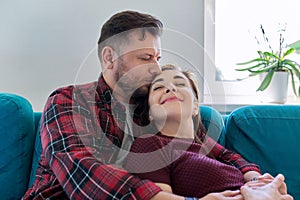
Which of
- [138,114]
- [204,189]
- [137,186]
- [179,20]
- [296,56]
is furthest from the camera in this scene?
[296,56]

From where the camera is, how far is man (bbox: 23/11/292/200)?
88 centimetres

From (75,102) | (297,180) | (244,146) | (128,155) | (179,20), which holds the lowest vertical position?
(297,180)

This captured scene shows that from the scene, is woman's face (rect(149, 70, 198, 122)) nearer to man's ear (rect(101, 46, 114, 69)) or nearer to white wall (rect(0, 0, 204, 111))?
man's ear (rect(101, 46, 114, 69))

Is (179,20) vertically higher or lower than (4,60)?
higher

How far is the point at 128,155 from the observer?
38.8 inches

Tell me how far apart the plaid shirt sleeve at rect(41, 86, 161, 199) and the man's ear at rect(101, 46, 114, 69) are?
0.19 m

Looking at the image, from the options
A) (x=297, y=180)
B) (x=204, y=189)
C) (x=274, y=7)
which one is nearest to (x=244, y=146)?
(x=297, y=180)

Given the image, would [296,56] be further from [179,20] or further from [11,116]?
[11,116]

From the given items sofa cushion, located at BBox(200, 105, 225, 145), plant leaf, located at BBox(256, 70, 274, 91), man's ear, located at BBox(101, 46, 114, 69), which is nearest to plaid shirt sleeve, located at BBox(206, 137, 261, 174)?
sofa cushion, located at BBox(200, 105, 225, 145)

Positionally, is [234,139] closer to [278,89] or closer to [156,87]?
[156,87]

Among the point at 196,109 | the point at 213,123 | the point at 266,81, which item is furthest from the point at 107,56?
the point at 266,81

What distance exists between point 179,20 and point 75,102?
0.90m

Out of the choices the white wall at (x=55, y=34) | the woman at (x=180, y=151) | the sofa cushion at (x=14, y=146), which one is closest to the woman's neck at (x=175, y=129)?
the woman at (x=180, y=151)

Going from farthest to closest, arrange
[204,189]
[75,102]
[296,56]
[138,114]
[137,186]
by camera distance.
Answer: [296,56], [138,114], [75,102], [204,189], [137,186]
